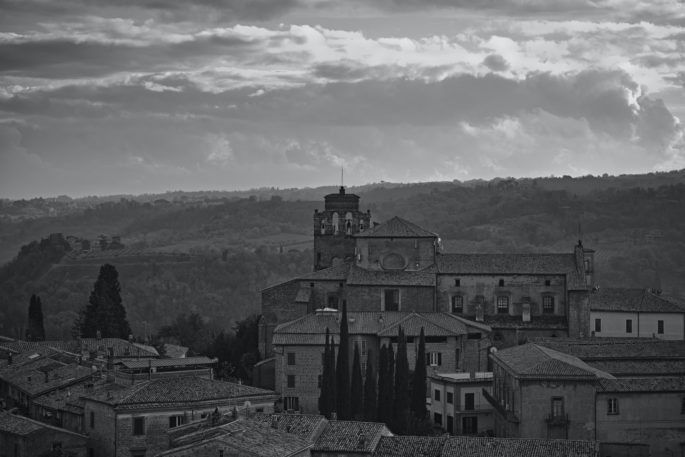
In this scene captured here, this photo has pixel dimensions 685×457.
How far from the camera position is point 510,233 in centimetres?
15738

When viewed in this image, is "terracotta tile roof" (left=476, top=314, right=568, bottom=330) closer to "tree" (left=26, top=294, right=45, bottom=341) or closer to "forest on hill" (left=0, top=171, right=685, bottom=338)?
"tree" (left=26, top=294, right=45, bottom=341)

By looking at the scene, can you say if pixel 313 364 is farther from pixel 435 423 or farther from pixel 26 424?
Answer: pixel 26 424

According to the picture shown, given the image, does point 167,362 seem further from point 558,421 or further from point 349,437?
point 558,421

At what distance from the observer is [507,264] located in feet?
250

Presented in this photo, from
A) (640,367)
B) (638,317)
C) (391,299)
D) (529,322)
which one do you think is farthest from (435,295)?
(640,367)

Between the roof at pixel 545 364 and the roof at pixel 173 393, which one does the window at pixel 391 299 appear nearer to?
the roof at pixel 545 364

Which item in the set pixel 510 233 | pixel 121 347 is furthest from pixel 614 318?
pixel 510 233

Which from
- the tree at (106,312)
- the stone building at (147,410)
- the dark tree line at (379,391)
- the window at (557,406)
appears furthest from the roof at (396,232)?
the window at (557,406)

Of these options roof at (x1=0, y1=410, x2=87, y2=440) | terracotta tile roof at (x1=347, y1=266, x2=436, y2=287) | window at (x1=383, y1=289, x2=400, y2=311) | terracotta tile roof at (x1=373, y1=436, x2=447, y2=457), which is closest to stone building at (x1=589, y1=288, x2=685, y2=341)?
terracotta tile roof at (x1=347, y1=266, x2=436, y2=287)

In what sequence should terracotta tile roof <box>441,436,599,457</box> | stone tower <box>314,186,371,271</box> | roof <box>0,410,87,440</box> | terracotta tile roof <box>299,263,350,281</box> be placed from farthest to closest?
stone tower <box>314,186,371,271</box> < terracotta tile roof <box>299,263,350,281</box> < roof <box>0,410,87,440</box> < terracotta tile roof <box>441,436,599,457</box>

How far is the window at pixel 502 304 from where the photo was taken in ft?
248

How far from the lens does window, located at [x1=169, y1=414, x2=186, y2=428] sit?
5619cm

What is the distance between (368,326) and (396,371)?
6239 millimetres

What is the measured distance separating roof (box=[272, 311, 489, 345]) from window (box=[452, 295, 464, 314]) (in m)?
3.44
